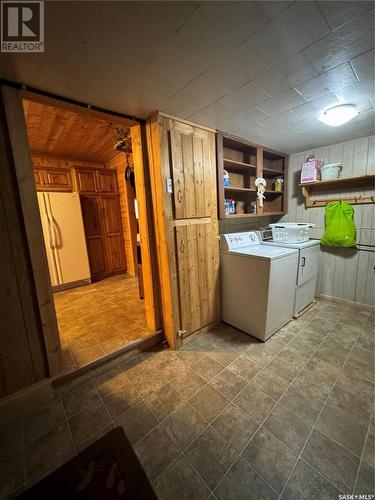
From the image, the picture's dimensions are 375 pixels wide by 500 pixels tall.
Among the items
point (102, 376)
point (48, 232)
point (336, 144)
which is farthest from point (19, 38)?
point (336, 144)

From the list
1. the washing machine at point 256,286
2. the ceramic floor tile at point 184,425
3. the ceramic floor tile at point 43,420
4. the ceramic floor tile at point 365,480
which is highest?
the washing machine at point 256,286

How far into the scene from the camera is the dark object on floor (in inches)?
39.2

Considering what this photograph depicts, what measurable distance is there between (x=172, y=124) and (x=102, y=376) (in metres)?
2.33

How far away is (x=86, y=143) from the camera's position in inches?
128

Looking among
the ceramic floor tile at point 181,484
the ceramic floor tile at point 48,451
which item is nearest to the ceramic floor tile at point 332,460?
the ceramic floor tile at point 181,484

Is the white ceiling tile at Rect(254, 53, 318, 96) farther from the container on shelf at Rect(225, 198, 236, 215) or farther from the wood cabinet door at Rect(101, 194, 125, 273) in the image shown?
the wood cabinet door at Rect(101, 194, 125, 273)

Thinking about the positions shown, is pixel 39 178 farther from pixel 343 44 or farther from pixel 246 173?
pixel 343 44

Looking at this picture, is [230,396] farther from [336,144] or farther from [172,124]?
[336,144]

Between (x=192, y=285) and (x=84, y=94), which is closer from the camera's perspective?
(x=84, y=94)

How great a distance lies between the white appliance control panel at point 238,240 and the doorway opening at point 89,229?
3.09 ft

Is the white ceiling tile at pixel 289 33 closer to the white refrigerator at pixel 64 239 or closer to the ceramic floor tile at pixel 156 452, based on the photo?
the ceramic floor tile at pixel 156 452

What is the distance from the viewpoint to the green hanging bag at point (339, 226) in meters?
2.71

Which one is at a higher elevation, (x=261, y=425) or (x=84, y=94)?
(x=84, y=94)

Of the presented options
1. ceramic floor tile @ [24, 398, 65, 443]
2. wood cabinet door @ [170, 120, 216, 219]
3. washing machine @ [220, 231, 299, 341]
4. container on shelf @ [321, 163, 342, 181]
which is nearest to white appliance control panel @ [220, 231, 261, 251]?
washing machine @ [220, 231, 299, 341]
